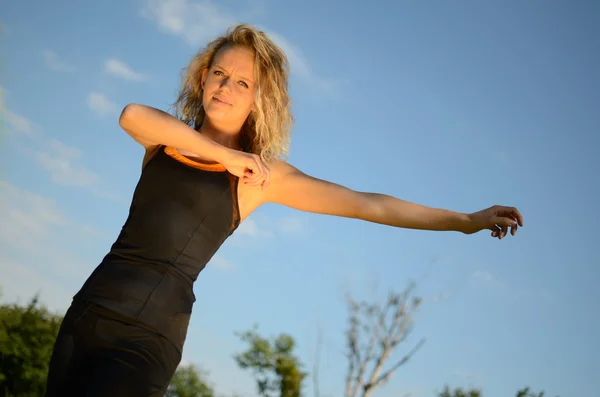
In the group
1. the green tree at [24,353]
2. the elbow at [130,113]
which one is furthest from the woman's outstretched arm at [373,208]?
the green tree at [24,353]

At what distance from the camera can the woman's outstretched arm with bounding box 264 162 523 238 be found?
9.12ft

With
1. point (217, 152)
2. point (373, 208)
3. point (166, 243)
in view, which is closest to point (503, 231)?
point (373, 208)

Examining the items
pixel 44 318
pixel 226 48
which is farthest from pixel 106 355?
pixel 44 318

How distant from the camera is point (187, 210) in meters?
2.39

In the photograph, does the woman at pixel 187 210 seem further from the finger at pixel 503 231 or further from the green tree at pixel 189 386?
the green tree at pixel 189 386

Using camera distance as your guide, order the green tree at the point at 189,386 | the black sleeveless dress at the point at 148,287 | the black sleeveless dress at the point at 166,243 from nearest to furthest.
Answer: the black sleeveless dress at the point at 148,287, the black sleeveless dress at the point at 166,243, the green tree at the point at 189,386

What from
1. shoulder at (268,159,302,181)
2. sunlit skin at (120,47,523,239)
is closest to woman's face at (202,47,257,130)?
sunlit skin at (120,47,523,239)

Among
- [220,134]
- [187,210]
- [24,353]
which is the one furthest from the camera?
[24,353]

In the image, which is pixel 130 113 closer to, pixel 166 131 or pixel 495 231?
pixel 166 131

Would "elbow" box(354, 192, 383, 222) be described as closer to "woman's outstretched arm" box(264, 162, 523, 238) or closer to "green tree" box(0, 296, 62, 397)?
"woman's outstretched arm" box(264, 162, 523, 238)

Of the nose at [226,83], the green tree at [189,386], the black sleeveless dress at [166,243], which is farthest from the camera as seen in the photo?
the green tree at [189,386]

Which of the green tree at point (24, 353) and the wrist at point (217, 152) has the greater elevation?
the green tree at point (24, 353)

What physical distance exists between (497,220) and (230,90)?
117 centimetres

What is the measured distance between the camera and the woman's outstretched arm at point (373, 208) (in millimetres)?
2779
